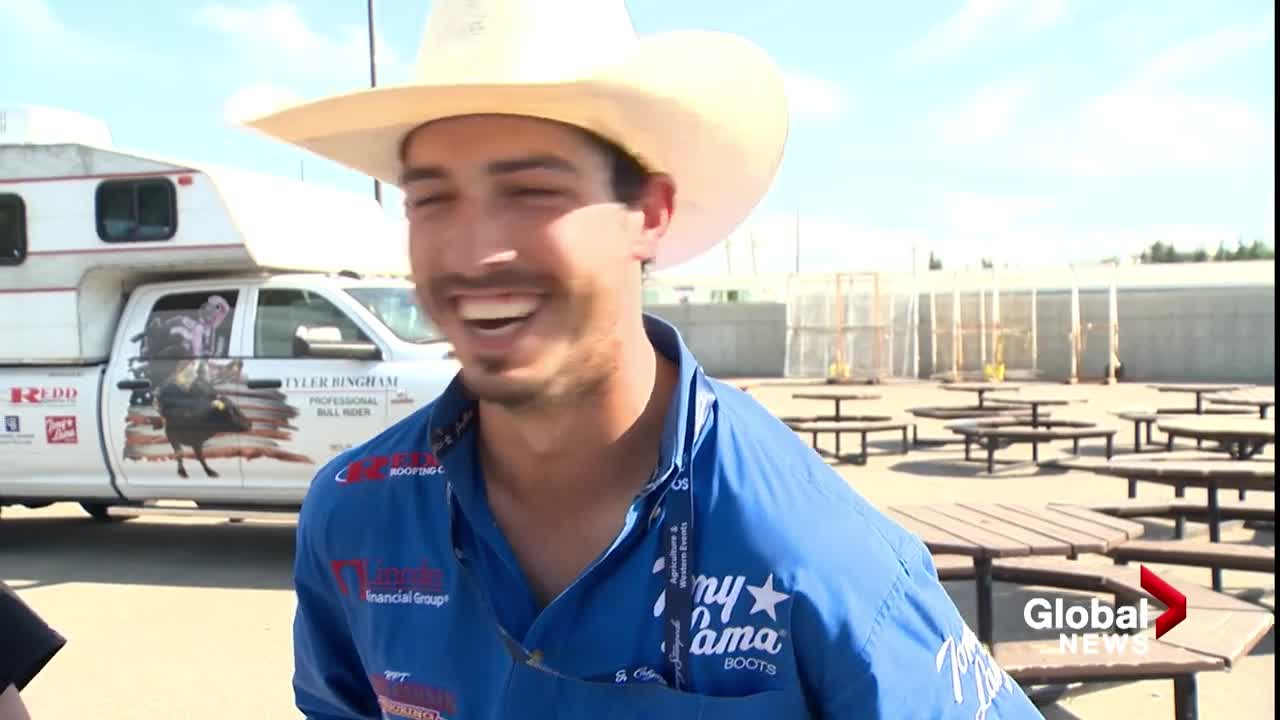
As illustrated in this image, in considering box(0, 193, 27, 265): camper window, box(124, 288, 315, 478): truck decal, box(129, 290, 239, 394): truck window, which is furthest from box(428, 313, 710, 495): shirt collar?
box(0, 193, 27, 265): camper window

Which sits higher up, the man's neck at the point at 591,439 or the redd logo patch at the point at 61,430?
the man's neck at the point at 591,439

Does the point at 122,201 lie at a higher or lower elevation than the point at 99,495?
higher

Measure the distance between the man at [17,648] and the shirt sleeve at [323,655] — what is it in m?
0.39

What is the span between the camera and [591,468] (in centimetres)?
155

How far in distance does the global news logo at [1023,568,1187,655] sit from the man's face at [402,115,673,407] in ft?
9.85

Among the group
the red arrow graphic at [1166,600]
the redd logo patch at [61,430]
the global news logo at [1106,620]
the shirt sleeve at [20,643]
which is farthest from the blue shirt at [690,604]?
the redd logo patch at [61,430]

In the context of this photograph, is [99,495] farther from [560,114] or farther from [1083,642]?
[560,114]

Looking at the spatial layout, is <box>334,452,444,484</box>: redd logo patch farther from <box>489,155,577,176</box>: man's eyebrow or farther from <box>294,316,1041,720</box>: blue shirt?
<box>489,155,577,176</box>: man's eyebrow

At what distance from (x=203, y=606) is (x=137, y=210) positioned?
2790mm

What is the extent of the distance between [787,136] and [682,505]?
2.12ft

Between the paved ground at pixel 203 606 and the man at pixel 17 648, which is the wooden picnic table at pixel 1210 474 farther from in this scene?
Answer: the man at pixel 17 648

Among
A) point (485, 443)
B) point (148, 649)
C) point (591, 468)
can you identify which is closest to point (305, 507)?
point (485, 443)

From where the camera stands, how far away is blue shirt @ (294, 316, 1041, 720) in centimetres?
135

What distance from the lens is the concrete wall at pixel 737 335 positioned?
28328 millimetres
